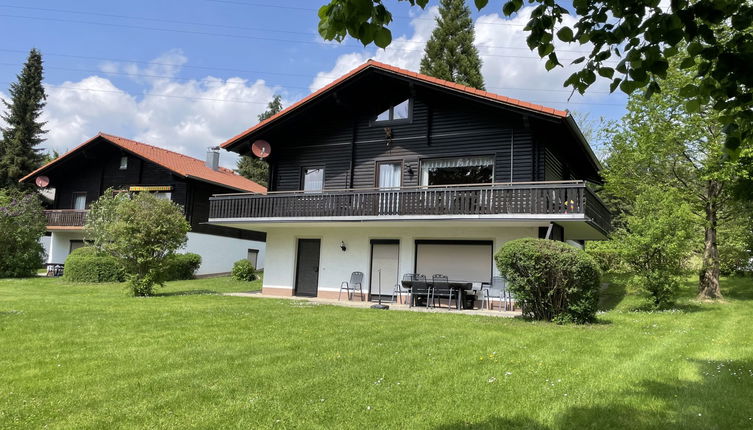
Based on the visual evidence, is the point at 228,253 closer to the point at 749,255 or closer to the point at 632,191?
the point at 632,191

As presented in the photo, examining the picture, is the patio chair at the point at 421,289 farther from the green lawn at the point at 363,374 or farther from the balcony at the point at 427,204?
the green lawn at the point at 363,374

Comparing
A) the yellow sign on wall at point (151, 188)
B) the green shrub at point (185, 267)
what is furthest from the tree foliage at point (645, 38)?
the yellow sign on wall at point (151, 188)

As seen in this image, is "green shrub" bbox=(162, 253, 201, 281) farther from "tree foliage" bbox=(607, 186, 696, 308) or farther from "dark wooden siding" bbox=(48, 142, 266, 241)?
"tree foliage" bbox=(607, 186, 696, 308)

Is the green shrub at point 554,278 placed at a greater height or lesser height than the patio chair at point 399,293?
greater

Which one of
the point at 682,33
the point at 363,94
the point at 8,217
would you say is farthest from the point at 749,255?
the point at 8,217

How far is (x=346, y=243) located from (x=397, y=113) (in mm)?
4746

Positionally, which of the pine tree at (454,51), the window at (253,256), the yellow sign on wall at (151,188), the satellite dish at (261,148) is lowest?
the window at (253,256)

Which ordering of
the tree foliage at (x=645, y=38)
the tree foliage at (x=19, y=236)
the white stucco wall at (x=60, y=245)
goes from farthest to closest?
the white stucco wall at (x=60, y=245) → the tree foliage at (x=19, y=236) → the tree foliage at (x=645, y=38)

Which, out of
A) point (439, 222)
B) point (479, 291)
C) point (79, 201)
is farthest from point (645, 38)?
point (79, 201)

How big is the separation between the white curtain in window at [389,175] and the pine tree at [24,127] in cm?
3303

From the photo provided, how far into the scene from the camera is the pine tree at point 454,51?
3136 centimetres

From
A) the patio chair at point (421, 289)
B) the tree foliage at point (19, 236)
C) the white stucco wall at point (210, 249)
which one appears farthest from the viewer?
the white stucco wall at point (210, 249)

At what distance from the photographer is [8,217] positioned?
23.5 meters

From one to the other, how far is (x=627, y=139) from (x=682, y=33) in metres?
17.8
